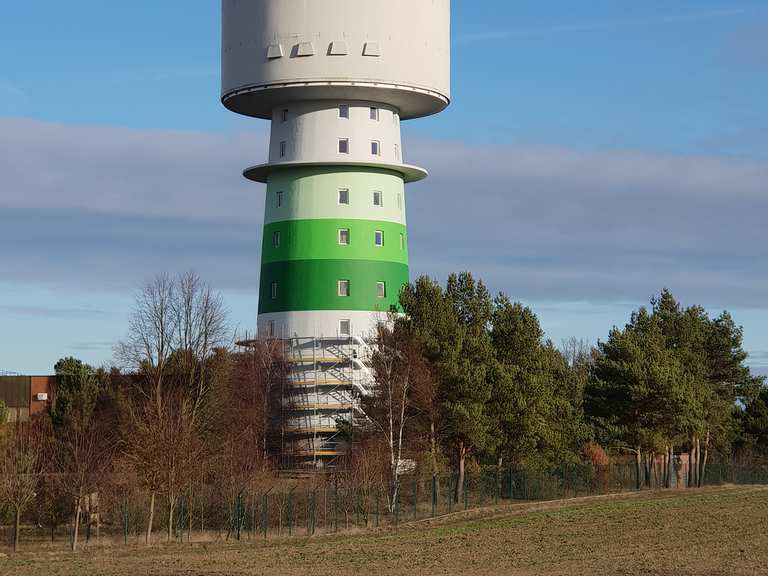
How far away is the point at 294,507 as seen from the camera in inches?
1891

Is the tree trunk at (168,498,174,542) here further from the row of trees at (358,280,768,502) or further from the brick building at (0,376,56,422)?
the brick building at (0,376,56,422)

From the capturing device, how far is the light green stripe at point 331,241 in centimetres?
6122

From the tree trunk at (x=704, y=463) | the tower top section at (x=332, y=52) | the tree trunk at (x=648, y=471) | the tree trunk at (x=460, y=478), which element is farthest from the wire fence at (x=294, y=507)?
the tower top section at (x=332, y=52)

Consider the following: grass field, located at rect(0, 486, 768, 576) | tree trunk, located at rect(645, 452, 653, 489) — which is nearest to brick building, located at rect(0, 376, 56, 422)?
grass field, located at rect(0, 486, 768, 576)

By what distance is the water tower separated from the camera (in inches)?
2386

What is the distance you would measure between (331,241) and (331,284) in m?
1.78

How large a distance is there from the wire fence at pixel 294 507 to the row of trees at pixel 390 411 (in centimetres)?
37

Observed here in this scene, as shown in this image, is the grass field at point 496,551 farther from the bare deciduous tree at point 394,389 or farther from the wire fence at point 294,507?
the bare deciduous tree at point 394,389

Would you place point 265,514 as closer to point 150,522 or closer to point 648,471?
point 150,522

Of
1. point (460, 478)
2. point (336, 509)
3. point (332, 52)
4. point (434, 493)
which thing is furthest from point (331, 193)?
point (336, 509)

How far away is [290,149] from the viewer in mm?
62688

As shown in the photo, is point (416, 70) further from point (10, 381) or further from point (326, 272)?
point (10, 381)

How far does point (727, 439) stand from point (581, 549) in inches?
1667

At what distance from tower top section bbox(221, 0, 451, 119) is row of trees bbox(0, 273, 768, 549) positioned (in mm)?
9005
